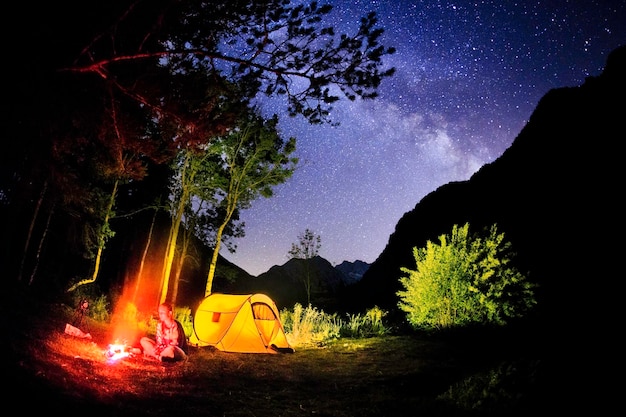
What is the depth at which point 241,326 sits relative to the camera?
10.8 metres

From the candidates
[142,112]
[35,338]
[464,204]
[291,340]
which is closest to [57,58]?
[142,112]

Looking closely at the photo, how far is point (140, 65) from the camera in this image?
6531 mm

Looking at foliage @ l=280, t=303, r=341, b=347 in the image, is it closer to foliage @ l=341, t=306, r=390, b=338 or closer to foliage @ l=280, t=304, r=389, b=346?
foliage @ l=280, t=304, r=389, b=346

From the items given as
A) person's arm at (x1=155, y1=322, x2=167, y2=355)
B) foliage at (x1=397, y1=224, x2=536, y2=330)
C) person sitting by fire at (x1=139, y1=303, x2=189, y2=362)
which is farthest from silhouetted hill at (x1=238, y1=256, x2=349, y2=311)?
person's arm at (x1=155, y1=322, x2=167, y2=355)

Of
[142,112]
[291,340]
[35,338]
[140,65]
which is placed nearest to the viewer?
[35,338]

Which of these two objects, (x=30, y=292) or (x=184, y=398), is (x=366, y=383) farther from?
(x=30, y=292)

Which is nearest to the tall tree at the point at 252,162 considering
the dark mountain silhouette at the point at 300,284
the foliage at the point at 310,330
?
the foliage at the point at 310,330

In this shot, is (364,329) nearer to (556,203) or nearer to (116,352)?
(116,352)

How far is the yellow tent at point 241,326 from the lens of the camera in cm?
1066

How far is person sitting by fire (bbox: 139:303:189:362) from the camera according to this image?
7605 mm

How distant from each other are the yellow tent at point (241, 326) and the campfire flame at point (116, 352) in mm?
3875

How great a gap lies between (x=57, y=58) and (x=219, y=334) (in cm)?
816

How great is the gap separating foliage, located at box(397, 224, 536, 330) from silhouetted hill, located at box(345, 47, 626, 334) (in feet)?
25.9

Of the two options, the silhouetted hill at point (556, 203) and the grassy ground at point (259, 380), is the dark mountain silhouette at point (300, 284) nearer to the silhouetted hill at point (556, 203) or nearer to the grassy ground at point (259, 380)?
the silhouetted hill at point (556, 203)
